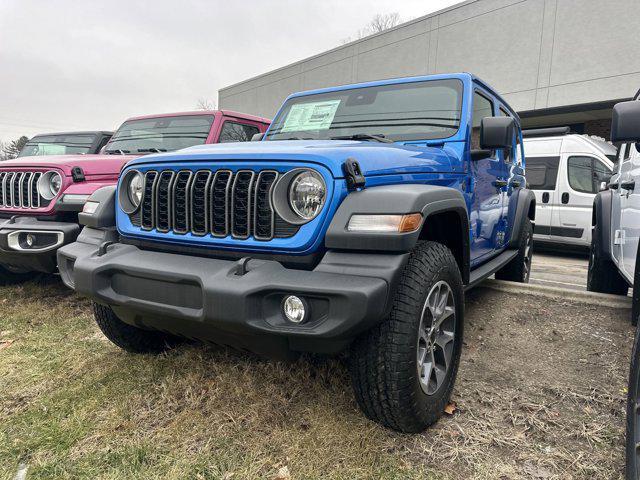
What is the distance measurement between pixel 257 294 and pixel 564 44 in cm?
1331

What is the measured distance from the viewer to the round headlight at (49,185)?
3865mm

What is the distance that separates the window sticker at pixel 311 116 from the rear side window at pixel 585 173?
6344 millimetres

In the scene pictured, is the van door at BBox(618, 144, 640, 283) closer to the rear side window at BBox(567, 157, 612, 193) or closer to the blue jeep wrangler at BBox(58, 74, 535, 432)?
the blue jeep wrangler at BBox(58, 74, 535, 432)

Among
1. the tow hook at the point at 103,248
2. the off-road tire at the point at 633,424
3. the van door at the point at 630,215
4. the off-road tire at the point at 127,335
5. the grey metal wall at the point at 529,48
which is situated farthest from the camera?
the grey metal wall at the point at 529,48

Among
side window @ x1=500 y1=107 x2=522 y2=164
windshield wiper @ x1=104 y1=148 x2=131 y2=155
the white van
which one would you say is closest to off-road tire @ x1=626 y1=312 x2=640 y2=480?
side window @ x1=500 y1=107 x2=522 y2=164

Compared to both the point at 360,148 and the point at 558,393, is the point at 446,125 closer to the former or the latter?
the point at 360,148

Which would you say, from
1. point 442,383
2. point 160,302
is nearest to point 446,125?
point 442,383

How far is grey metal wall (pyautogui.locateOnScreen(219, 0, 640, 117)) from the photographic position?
Answer: 437 inches

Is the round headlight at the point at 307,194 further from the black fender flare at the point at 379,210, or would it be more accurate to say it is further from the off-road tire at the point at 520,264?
the off-road tire at the point at 520,264

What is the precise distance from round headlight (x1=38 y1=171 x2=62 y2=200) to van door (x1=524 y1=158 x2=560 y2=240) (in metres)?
7.44

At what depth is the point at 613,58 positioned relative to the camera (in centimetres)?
1115

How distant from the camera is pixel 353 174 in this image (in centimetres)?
193

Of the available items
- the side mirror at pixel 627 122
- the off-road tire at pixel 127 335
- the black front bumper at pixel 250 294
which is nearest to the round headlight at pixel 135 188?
the black front bumper at pixel 250 294

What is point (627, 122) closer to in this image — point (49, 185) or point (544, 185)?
point (49, 185)
